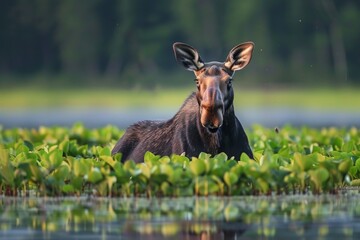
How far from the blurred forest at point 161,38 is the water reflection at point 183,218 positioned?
2127 inches

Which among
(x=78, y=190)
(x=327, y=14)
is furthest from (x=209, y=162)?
(x=327, y=14)

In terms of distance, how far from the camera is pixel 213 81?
45.9 ft

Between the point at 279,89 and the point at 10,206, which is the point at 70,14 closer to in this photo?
the point at 279,89

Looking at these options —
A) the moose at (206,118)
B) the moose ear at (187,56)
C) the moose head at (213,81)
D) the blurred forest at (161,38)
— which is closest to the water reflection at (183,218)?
the moose head at (213,81)

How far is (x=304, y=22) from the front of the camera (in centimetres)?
7375

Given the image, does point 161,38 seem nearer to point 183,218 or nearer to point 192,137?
point 192,137

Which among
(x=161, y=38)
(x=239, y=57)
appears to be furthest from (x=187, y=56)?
(x=161, y=38)

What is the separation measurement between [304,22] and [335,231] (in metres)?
63.1

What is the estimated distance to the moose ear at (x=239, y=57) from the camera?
14.6m

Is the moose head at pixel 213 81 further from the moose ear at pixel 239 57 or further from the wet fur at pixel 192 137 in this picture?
the wet fur at pixel 192 137

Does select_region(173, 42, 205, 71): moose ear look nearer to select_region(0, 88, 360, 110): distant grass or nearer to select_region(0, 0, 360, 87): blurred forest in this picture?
select_region(0, 88, 360, 110): distant grass

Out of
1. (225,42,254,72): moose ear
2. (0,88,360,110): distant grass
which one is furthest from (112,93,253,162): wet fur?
(0,88,360,110): distant grass

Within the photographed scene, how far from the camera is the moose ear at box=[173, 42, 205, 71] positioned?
14641mm

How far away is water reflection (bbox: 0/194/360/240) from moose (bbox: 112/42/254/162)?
42.8 inches
